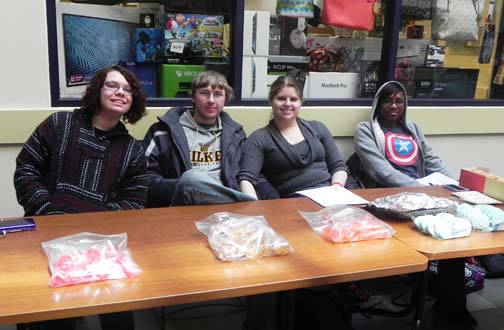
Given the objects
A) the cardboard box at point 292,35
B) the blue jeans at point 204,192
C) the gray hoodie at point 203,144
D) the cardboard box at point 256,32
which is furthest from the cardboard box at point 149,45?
the blue jeans at point 204,192

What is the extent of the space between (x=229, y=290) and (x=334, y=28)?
2455 mm

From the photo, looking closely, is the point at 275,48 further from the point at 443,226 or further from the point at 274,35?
the point at 443,226

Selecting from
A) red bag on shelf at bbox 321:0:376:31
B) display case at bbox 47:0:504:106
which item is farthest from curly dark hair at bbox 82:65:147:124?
red bag on shelf at bbox 321:0:376:31

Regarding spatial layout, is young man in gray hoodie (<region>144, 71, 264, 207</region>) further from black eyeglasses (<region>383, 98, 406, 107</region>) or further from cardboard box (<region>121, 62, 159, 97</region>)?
black eyeglasses (<region>383, 98, 406, 107</region>)

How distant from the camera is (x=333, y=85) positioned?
3.32 m

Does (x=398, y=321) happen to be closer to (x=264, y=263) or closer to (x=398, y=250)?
(x=398, y=250)

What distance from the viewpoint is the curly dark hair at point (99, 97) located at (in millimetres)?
1959

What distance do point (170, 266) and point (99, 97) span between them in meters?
0.92

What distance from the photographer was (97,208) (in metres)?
1.88

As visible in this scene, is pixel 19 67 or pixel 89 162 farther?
pixel 19 67

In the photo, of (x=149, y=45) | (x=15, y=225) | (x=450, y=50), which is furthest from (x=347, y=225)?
(x=450, y=50)

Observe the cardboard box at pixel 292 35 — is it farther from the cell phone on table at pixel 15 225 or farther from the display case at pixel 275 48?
the cell phone on table at pixel 15 225

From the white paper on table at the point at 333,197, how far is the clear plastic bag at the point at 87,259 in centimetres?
85

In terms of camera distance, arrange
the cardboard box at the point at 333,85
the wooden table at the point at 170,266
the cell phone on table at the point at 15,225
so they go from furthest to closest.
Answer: the cardboard box at the point at 333,85 < the cell phone on table at the point at 15,225 < the wooden table at the point at 170,266
